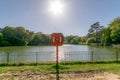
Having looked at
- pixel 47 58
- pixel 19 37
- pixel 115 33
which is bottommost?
pixel 47 58

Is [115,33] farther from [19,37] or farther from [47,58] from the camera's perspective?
[47,58]

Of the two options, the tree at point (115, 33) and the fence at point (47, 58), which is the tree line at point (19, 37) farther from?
the fence at point (47, 58)

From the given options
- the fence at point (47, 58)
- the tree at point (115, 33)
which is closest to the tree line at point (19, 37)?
the tree at point (115, 33)

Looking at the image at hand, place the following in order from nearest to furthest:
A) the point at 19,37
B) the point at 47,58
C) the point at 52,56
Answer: the point at 47,58 → the point at 52,56 → the point at 19,37

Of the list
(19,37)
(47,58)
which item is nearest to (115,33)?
(19,37)

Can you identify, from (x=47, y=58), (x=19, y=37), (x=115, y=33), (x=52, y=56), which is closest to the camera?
(x=47, y=58)

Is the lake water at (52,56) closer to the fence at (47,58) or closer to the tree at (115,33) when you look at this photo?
the fence at (47,58)

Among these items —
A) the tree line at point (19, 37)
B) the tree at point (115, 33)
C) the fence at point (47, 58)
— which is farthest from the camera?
the tree line at point (19, 37)

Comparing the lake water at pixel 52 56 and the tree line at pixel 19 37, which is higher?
the tree line at pixel 19 37

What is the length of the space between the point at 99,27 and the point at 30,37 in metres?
33.8

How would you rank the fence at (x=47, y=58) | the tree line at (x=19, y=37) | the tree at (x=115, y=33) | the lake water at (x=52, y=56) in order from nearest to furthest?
the fence at (x=47, y=58) → the lake water at (x=52, y=56) → the tree at (x=115, y=33) → the tree line at (x=19, y=37)

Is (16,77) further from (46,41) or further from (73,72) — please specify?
(46,41)

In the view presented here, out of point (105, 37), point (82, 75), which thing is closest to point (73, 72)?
point (82, 75)

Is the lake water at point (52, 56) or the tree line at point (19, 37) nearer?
the lake water at point (52, 56)
